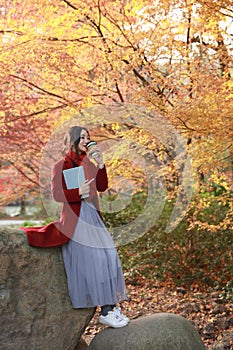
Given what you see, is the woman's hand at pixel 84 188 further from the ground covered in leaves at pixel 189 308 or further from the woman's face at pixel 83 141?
the ground covered in leaves at pixel 189 308

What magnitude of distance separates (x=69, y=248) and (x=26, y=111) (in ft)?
11.9

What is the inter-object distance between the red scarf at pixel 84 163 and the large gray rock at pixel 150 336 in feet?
3.18

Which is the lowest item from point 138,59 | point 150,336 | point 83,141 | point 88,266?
point 150,336

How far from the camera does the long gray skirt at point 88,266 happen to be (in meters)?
3.48

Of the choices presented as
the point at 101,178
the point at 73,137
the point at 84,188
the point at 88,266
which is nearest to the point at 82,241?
the point at 88,266

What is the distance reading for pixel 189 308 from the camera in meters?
5.64

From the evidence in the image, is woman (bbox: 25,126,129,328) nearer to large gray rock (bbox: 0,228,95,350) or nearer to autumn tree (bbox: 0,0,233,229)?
large gray rock (bbox: 0,228,95,350)

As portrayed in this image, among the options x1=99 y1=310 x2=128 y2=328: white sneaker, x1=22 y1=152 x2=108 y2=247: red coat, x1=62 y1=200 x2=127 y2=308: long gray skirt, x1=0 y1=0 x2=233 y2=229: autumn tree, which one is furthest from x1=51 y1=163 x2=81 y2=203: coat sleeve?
x1=0 y1=0 x2=233 y2=229: autumn tree

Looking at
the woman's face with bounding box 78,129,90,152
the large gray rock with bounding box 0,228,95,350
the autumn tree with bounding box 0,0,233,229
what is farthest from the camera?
the autumn tree with bounding box 0,0,233,229

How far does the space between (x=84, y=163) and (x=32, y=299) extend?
3.36ft

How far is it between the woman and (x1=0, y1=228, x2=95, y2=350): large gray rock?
76 millimetres

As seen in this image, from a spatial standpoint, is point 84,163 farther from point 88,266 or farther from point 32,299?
point 32,299

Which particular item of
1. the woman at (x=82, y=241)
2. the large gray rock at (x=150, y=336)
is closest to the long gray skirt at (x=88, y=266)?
the woman at (x=82, y=241)

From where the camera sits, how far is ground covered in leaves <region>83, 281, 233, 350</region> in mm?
5008
